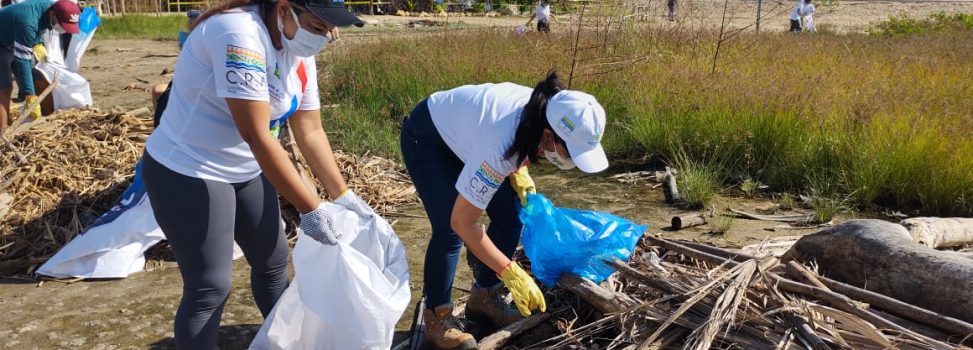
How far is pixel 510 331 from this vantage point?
3018 millimetres

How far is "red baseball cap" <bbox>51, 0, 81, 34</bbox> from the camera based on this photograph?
6320 mm

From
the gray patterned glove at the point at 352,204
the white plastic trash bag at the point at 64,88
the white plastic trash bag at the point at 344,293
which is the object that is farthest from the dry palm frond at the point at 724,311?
the white plastic trash bag at the point at 64,88

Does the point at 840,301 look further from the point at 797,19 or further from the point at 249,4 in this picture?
the point at 797,19

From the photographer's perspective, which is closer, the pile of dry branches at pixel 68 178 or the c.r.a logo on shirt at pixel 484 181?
the c.r.a logo on shirt at pixel 484 181

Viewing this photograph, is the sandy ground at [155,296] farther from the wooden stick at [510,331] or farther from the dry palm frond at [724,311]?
the dry palm frond at [724,311]

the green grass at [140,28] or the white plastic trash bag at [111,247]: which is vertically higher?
the white plastic trash bag at [111,247]

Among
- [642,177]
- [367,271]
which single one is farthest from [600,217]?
[642,177]

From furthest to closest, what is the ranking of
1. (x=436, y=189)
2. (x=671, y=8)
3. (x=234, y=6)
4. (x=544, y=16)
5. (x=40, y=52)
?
(x=544, y=16), (x=671, y=8), (x=40, y=52), (x=436, y=189), (x=234, y=6)

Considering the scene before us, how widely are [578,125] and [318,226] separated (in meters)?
0.83

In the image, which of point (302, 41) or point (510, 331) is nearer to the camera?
point (302, 41)

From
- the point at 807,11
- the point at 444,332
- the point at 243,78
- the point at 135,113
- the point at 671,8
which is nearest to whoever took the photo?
the point at 243,78

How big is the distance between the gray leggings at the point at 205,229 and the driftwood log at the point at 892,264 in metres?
2.08

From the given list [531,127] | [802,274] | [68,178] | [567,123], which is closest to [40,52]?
[68,178]

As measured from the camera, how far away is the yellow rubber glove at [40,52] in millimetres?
6305
